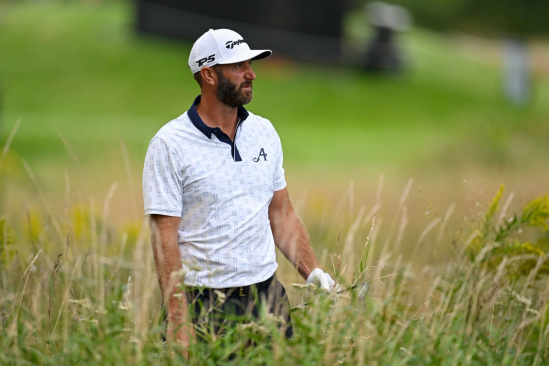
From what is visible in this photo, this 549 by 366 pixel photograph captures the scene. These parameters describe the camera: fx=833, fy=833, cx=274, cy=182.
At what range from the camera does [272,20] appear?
2750 centimetres

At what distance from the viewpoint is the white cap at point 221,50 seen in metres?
3.80

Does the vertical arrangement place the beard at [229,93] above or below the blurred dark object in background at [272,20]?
below

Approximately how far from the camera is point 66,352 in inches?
138

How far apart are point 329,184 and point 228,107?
28.7ft

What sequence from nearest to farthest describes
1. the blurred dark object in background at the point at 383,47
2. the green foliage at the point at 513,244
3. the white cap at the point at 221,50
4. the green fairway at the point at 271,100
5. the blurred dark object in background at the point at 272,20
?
the white cap at the point at 221,50, the green foliage at the point at 513,244, the green fairway at the point at 271,100, the blurred dark object in background at the point at 272,20, the blurred dark object in background at the point at 383,47

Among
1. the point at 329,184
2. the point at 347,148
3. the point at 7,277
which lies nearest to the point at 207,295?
the point at 7,277

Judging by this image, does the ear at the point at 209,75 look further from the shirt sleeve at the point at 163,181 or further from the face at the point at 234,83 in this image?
the shirt sleeve at the point at 163,181

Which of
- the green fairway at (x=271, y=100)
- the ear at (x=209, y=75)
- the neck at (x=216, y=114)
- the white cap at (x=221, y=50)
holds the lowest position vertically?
the green fairway at (x=271, y=100)

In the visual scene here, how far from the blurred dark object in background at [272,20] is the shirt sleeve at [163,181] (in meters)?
24.1

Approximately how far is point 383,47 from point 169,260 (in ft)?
86.5

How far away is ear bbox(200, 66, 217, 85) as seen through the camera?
12.6 ft

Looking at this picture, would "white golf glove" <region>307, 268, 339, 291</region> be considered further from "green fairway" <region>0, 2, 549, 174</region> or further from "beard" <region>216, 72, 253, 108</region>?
"green fairway" <region>0, 2, 549, 174</region>

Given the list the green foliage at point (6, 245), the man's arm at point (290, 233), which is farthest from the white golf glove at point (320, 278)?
the green foliage at point (6, 245)

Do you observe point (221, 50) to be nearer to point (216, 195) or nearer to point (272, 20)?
point (216, 195)
